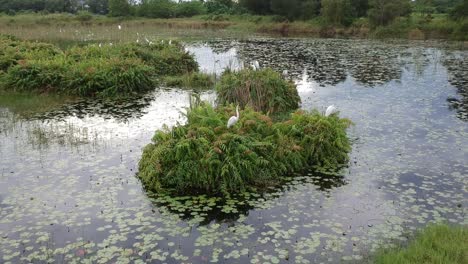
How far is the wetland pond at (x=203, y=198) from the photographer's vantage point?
5.82 m

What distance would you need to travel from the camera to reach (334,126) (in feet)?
30.0

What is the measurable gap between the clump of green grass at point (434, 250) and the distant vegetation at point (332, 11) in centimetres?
3388

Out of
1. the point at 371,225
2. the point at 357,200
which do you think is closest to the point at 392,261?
the point at 371,225

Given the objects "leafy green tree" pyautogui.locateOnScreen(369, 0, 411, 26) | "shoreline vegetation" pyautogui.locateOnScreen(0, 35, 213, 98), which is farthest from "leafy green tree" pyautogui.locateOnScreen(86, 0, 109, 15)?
"shoreline vegetation" pyautogui.locateOnScreen(0, 35, 213, 98)

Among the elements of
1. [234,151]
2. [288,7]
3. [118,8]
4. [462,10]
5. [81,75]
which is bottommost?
[234,151]

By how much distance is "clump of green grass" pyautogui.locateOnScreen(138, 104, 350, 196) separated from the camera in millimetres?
7602

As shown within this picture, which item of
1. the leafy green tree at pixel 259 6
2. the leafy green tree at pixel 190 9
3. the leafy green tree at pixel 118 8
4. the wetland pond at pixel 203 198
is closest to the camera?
the wetland pond at pixel 203 198

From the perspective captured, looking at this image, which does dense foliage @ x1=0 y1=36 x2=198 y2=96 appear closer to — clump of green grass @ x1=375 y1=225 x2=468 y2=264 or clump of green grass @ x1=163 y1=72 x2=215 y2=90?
clump of green grass @ x1=163 y1=72 x2=215 y2=90

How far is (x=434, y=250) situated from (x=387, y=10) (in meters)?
39.6

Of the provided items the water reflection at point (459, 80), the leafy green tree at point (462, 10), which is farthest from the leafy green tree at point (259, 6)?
the water reflection at point (459, 80)

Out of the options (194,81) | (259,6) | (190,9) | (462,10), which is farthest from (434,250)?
(190,9)

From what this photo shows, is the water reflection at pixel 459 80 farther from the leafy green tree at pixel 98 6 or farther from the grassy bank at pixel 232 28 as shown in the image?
the leafy green tree at pixel 98 6

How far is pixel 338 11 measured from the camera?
4578 cm

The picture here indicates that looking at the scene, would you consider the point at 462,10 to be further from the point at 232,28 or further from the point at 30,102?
the point at 30,102
